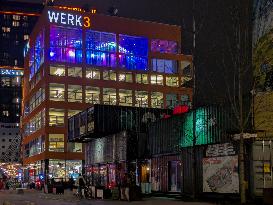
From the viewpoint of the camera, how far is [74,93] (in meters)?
92.9

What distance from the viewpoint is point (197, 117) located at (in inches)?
1310

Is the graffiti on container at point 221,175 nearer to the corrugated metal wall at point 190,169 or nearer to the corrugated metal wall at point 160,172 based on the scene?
the corrugated metal wall at point 190,169

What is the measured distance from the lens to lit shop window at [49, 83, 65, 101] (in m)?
91.2

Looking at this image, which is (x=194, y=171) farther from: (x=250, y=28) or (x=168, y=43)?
(x=168, y=43)

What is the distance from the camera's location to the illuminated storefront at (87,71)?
298 feet

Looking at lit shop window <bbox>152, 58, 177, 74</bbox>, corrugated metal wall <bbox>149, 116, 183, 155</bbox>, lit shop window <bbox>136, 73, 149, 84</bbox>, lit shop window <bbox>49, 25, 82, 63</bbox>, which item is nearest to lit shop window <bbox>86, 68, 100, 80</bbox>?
lit shop window <bbox>49, 25, 82, 63</bbox>

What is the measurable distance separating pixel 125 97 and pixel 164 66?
35.9 ft

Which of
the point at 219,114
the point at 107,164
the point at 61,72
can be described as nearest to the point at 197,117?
the point at 219,114

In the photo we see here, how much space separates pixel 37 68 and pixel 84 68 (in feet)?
39.0

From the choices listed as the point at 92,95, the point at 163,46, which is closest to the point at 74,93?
the point at 92,95

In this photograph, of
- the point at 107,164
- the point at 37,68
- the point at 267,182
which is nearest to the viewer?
the point at 267,182

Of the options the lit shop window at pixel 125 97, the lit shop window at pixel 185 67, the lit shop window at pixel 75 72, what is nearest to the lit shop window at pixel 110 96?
the lit shop window at pixel 125 97

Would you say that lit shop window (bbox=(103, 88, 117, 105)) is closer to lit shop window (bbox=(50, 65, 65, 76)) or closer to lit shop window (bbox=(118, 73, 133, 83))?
lit shop window (bbox=(118, 73, 133, 83))

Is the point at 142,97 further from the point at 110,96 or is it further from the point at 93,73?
the point at 93,73
